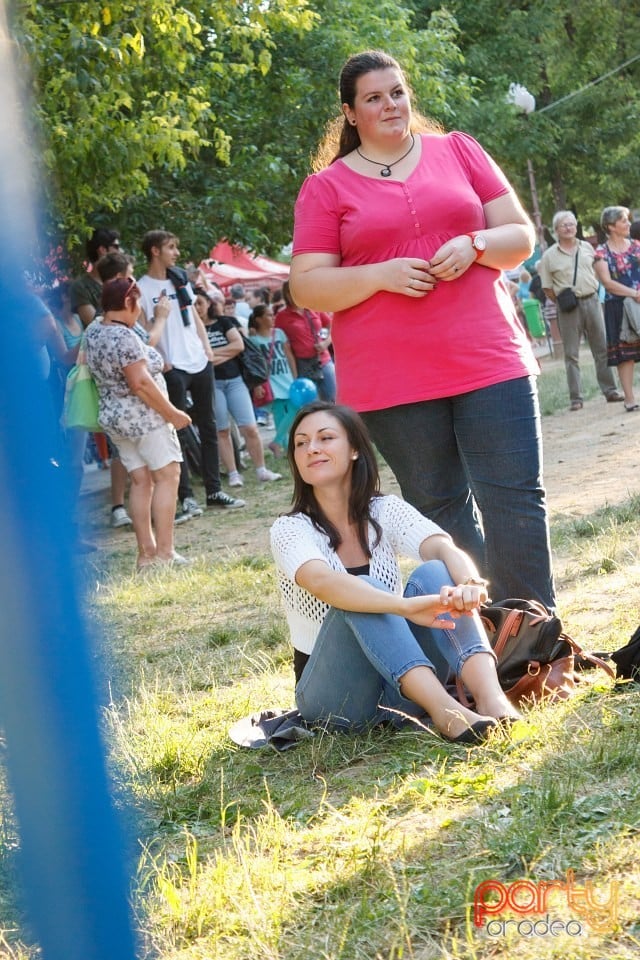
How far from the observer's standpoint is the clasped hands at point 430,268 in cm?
401

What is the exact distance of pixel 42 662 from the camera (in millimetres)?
1321

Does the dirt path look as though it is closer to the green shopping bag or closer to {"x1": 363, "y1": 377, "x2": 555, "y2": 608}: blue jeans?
A: the green shopping bag

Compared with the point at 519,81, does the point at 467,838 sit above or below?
below

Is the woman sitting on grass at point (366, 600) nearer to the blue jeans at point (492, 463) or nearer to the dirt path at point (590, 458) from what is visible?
the blue jeans at point (492, 463)

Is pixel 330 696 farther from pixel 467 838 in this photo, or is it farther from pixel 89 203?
pixel 89 203

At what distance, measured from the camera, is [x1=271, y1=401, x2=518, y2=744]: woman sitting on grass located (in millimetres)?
3662

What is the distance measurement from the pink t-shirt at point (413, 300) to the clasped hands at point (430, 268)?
0.12m

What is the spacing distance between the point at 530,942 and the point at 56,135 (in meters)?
7.92

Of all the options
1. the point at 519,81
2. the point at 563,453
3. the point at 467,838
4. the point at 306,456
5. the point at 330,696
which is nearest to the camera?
the point at 467,838

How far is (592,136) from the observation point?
2864 cm

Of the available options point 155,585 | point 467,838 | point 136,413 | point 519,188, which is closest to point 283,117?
point 136,413

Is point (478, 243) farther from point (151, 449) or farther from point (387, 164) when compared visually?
point (151, 449)

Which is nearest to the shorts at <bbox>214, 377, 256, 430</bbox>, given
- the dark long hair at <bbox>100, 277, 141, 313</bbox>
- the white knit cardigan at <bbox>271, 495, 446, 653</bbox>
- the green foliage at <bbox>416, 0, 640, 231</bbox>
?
the dark long hair at <bbox>100, 277, 141, 313</bbox>

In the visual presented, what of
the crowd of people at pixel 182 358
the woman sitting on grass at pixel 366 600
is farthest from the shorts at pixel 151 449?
the woman sitting on grass at pixel 366 600
